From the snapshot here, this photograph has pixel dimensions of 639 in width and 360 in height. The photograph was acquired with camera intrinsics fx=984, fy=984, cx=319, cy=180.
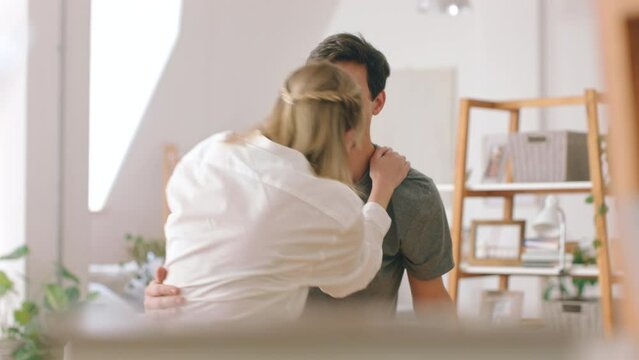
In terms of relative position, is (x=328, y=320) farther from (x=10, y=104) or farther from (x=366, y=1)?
(x=10, y=104)

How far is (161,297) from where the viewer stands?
1043 mm

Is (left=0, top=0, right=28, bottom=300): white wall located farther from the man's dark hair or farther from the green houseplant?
the man's dark hair

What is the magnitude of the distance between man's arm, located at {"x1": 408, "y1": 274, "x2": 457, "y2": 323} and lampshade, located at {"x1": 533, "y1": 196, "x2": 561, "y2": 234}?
39.9 inches

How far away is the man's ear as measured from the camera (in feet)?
3.20

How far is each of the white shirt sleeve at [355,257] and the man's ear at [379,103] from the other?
9 cm

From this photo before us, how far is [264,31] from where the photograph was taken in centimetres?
132

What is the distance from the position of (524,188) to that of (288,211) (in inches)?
37.1

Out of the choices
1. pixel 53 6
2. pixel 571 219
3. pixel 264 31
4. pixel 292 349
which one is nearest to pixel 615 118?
pixel 292 349

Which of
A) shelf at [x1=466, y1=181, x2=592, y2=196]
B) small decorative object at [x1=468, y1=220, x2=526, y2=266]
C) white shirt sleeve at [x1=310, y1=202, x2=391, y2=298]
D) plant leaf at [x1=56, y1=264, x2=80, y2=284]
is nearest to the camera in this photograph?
white shirt sleeve at [x1=310, y1=202, x2=391, y2=298]

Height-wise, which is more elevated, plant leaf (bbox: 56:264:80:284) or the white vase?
the white vase

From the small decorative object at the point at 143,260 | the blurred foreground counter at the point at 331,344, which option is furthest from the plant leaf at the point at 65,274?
the blurred foreground counter at the point at 331,344

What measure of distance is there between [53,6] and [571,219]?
1.16 metres

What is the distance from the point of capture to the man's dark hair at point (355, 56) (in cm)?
97

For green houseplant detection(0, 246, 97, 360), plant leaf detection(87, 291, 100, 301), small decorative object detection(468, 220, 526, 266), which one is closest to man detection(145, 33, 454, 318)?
plant leaf detection(87, 291, 100, 301)
